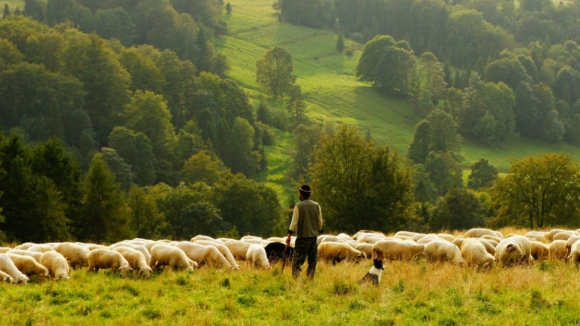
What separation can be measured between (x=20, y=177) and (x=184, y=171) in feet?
231

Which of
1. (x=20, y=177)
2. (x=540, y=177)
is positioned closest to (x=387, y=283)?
(x=20, y=177)

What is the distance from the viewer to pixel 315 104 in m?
176

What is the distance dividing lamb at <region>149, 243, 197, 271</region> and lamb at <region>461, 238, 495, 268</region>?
8.32 metres

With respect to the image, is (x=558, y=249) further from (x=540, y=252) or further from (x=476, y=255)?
(x=476, y=255)

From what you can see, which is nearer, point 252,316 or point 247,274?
point 252,316

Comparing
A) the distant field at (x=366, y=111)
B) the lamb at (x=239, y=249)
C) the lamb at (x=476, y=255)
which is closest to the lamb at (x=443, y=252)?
the lamb at (x=476, y=255)

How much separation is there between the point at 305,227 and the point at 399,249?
648cm

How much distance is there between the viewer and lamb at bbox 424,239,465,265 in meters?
22.3

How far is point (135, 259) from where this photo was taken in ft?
66.8

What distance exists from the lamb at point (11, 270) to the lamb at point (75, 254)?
2920 millimetres

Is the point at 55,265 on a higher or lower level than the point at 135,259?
lower

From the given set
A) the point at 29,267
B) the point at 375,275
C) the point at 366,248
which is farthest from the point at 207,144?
the point at 375,275

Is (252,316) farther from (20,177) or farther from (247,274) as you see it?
(20,177)

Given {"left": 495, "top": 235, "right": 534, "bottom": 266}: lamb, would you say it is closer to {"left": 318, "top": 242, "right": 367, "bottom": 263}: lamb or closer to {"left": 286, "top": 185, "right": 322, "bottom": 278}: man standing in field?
{"left": 318, "top": 242, "right": 367, "bottom": 263}: lamb
